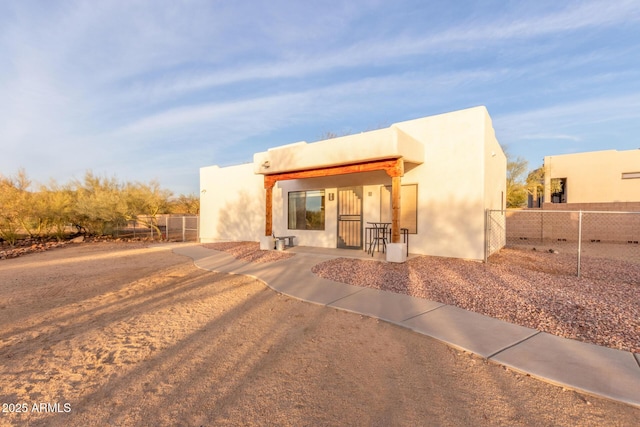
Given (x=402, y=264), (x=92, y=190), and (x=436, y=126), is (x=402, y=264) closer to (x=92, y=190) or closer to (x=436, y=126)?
(x=436, y=126)

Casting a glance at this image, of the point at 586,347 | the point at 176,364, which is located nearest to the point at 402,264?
the point at 586,347

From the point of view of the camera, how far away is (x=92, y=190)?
69.9 ft

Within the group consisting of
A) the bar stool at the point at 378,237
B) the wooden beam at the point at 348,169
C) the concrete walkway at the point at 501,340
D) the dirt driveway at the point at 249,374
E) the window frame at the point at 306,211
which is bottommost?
the dirt driveway at the point at 249,374

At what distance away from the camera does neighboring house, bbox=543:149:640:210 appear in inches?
930

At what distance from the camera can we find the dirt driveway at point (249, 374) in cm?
249

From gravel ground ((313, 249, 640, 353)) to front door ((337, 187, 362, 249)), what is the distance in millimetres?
2430

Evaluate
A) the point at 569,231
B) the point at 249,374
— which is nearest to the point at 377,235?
the point at 249,374

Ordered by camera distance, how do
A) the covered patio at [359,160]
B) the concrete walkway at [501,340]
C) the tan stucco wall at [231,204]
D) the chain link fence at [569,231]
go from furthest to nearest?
the tan stucco wall at [231,204]
the chain link fence at [569,231]
the covered patio at [359,160]
the concrete walkway at [501,340]

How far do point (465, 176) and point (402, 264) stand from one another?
330cm

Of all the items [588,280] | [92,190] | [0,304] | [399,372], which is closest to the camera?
[399,372]

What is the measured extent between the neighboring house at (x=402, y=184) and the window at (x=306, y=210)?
4cm

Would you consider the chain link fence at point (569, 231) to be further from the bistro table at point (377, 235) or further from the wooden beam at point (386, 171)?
the wooden beam at point (386, 171)

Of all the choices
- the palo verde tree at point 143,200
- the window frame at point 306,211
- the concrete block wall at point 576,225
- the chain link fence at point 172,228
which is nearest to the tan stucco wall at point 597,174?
the concrete block wall at point 576,225

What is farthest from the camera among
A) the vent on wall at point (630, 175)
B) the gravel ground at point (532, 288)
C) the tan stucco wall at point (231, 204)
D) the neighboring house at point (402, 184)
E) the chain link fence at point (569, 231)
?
the vent on wall at point (630, 175)
